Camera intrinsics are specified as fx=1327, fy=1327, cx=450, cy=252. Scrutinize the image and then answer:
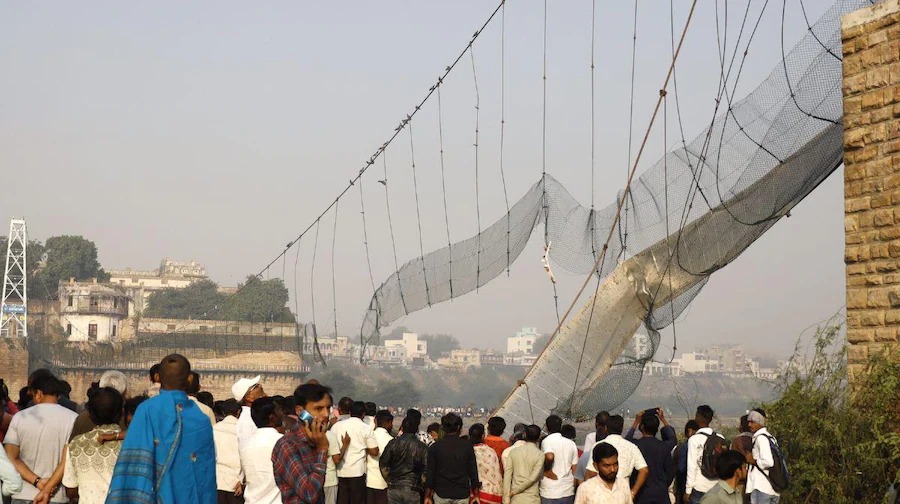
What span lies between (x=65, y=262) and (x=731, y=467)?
133358mm

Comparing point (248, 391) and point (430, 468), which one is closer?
point (248, 391)

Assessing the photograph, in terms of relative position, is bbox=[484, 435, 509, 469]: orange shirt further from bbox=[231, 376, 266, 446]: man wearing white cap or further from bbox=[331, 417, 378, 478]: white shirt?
bbox=[231, 376, 266, 446]: man wearing white cap

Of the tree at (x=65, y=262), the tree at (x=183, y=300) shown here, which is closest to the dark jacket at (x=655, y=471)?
the tree at (x=183, y=300)

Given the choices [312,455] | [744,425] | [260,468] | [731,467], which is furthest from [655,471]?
[312,455]

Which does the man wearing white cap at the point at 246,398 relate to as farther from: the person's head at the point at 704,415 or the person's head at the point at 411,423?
the person's head at the point at 704,415

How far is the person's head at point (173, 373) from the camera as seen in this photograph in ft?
17.5

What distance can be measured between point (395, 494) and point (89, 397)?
355 centimetres

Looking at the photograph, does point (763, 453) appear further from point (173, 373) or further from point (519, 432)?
point (173, 373)

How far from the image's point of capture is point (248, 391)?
844 centimetres

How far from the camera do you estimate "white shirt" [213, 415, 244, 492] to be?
27.5 ft

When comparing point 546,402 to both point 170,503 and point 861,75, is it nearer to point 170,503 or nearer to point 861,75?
point 861,75

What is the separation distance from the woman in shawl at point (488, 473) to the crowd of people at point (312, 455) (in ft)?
0.03

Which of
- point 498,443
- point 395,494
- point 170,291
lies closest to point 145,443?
point 395,494

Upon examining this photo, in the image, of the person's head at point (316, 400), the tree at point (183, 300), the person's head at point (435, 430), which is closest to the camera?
the person's head at point (316, 400)
